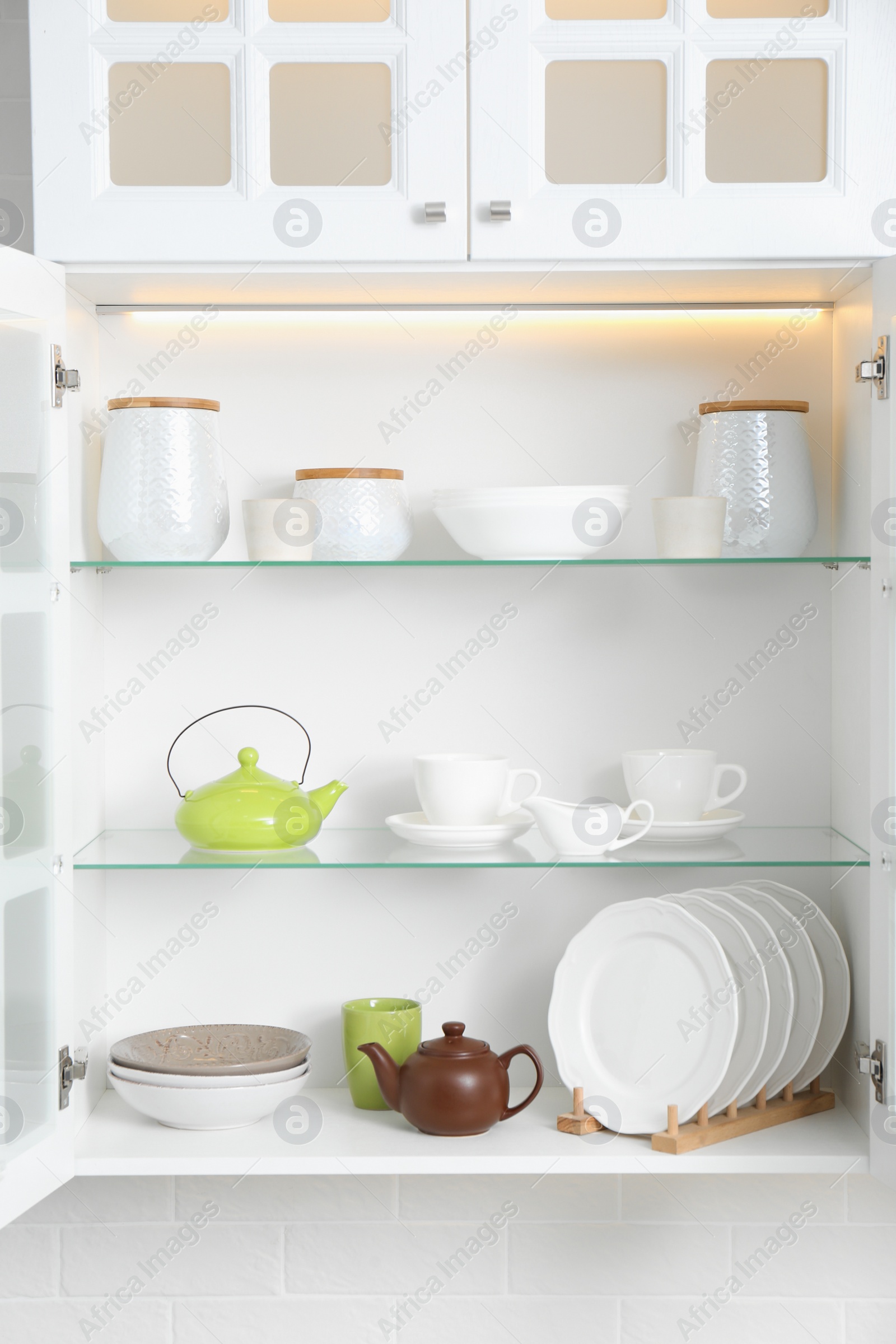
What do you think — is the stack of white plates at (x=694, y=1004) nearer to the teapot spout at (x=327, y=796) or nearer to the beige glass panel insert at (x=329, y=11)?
the teapot spout at (x=327, y=796)

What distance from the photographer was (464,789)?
1364mm

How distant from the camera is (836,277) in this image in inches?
51.4

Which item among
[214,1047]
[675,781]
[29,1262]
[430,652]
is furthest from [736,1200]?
[29,1262]

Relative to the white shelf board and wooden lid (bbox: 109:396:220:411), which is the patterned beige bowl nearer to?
the white shelf board

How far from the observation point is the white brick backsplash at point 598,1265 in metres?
1.53

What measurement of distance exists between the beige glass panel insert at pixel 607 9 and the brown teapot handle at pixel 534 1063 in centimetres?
112

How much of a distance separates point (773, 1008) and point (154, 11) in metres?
1.29

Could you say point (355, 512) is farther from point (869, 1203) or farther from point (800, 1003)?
point (869, 1203)

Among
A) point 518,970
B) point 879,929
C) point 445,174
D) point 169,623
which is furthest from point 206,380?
point 879,929

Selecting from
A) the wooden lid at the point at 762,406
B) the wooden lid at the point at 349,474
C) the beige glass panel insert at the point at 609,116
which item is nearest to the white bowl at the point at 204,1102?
the wooden lid at the point at 349,474

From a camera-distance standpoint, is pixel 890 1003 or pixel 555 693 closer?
pixel 890 1003

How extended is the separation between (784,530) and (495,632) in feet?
1.23

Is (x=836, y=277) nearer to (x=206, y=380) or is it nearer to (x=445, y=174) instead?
(x=445, y=174)

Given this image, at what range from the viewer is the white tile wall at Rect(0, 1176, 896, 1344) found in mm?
1531
